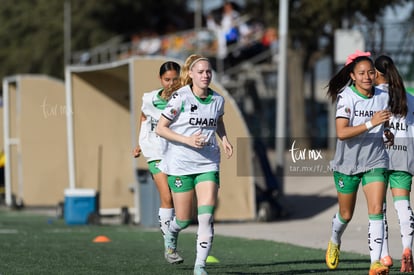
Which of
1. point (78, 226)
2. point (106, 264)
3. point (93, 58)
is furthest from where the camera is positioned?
point (93, 58)

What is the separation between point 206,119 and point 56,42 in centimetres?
4630

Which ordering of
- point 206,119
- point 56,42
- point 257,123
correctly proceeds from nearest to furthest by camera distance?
point 206,119, point 257,123, point 56,42

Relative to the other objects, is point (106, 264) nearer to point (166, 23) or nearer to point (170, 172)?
point (170, 172)

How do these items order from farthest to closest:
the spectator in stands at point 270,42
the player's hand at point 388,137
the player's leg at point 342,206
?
the spectator in stands at point 270,42, the player's hand at point 388,137, the player's leg at point 342,206

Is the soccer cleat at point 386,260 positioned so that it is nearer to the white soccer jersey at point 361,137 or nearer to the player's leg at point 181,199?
the white soccer jersey at point 361,137

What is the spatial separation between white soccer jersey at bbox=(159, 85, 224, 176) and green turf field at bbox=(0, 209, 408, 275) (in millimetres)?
1126

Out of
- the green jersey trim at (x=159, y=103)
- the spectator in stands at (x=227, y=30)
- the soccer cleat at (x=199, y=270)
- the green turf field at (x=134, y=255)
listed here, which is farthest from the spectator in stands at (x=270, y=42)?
the soccer cleat at (x=199, y=270)

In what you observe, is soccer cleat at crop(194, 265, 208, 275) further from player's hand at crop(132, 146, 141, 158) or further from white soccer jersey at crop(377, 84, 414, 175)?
player's hand at crop(132, 146, 141, 158)

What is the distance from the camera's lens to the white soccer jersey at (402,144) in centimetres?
1045

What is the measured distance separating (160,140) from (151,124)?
78cm

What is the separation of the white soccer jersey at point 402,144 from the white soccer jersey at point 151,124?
240 cm

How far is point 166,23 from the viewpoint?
56906 mm

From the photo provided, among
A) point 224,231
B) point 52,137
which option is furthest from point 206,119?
point 52,137

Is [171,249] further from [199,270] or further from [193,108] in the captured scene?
[193,108]
